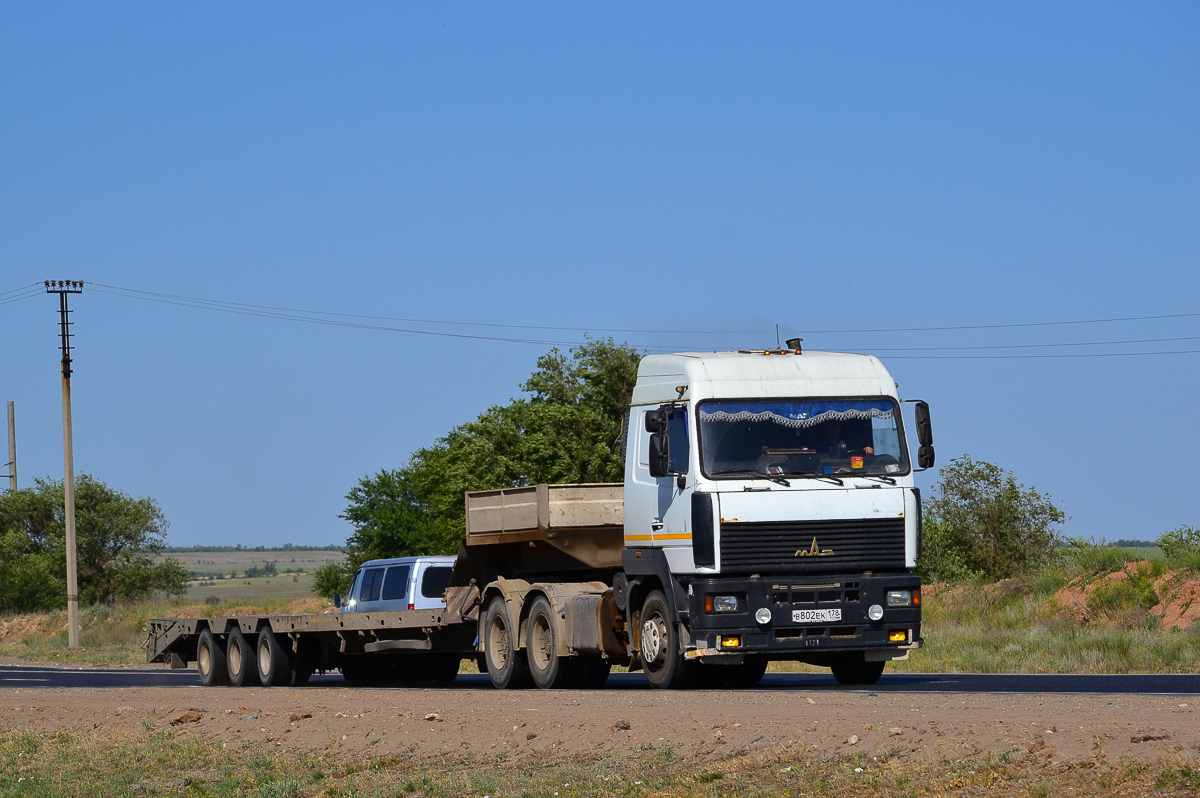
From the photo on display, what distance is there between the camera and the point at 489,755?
39.2 ft

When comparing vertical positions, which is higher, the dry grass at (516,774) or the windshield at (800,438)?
the windshield at (800,438)

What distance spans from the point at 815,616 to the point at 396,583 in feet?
28.0

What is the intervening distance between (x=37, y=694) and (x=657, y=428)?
9761 mm

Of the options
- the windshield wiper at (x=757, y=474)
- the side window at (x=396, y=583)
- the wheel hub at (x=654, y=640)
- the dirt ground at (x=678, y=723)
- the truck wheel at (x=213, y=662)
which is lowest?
the truck wheel at (x=213, y=662)

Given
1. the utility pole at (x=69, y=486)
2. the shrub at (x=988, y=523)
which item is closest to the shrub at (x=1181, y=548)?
the shrub at (x=988, y=523)

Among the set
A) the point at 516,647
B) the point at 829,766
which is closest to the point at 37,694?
the point at 516,647

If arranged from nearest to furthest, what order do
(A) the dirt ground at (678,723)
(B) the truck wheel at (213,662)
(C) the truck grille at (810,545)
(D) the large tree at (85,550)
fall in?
1. (A) the dirt ground at (678,723)
2. (C) the truck grille at (810,545)
3. (B) the truck wheel at (213,662)
4. (D) the large tree at (85,550)

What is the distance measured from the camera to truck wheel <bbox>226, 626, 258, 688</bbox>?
23.4m

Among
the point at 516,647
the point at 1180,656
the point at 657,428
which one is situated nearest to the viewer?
the point at 657,428

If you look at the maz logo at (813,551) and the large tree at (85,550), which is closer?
the maz logo at (813,551)

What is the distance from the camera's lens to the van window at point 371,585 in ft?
75.3

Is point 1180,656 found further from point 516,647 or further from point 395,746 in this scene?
point 395,746

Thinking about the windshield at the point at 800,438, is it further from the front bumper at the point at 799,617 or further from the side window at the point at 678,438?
the front bumper at the point at 799,617

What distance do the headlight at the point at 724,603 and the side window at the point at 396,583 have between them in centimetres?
774
